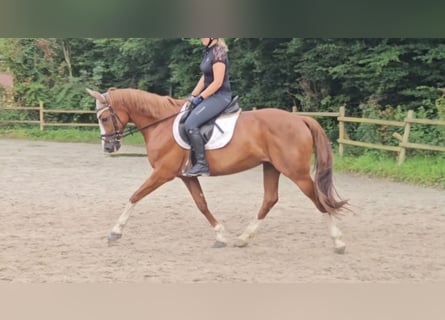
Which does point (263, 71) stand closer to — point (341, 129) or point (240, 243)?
point (341, 129)

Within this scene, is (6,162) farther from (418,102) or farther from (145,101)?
(418,102)

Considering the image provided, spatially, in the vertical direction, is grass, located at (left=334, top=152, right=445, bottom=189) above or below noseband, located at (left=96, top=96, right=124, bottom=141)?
below

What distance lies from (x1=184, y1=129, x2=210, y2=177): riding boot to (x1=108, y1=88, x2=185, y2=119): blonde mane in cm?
23

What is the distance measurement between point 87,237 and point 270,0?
10.2 feet

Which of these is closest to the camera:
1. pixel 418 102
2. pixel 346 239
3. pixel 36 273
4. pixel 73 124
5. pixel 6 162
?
pixel 36 273

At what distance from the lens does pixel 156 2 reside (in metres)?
0.65

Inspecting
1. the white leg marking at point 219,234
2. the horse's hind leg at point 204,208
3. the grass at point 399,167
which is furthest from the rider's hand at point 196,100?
Answer: the grass at point 399,167

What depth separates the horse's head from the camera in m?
3.17

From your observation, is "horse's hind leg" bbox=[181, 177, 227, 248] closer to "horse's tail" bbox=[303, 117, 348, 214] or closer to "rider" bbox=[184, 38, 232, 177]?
"rider" bbox=[184, 38, 232, 177]

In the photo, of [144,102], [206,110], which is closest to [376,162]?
[206,110]

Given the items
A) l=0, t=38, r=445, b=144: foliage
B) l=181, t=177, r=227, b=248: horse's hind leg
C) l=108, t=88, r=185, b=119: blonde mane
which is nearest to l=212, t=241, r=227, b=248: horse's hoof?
l=181, t=177, r=227, b=248: horse's hind leg

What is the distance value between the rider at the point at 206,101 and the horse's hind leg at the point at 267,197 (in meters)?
0.37

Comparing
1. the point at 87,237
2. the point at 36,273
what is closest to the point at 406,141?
the point at 87,237

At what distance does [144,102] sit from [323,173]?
42.0 inches
